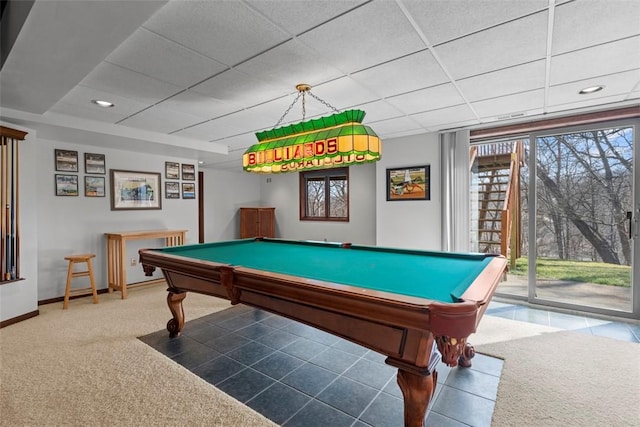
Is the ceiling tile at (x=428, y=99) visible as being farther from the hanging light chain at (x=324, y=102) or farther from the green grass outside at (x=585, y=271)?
the green grass outside at (x=585, y=271)

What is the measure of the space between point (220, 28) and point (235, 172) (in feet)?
19.3

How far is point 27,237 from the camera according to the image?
3.43 meters

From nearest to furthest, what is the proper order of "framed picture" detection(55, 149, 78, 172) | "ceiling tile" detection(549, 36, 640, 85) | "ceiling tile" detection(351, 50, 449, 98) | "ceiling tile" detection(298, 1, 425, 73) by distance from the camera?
"ceiling tile" detection(298, 1, 425, 73)
"ceiling tile" detection(549, 36, 640, 85)
"ceiling tile" detection(351, 50, 449, 98)
"framed picture" detection(55, 149, 78, 172)

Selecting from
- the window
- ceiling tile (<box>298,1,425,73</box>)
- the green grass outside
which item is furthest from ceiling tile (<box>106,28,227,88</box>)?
the green grass outside

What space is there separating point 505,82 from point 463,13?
1214 millimetres

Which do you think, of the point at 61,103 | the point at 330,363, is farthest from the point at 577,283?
the point at 61,103

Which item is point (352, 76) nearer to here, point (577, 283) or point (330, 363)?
point (330, 363)

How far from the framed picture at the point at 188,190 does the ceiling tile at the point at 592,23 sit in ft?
17.5

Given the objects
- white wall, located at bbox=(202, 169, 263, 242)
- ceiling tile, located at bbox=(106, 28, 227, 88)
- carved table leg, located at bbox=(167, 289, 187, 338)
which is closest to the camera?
ceiling tile, located at bbox=(106, 28, 227, 88)

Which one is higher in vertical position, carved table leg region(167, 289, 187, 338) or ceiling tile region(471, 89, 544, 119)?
ceiling tile region(471, 89, 544, 119)

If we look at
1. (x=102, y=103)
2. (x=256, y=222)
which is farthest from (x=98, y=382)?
(x=256, y=222)

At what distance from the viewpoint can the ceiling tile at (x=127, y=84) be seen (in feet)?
7.66

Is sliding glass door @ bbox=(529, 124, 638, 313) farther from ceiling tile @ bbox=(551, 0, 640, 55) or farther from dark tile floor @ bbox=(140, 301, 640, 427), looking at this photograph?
ceiling tile @ bbox=(551, 0, 640, 55)

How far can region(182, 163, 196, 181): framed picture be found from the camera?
5.49m
